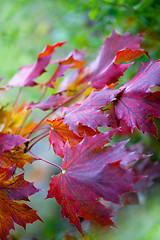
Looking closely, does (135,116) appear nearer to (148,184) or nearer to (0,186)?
(0,186)

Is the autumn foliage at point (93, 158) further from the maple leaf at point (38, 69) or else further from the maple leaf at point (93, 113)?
the maple leaf at point (38, 69)

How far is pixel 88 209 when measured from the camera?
17.2 inches

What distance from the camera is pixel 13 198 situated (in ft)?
1.54

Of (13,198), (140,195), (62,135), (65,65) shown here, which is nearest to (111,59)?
(65,65)

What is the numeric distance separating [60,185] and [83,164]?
0.07 m

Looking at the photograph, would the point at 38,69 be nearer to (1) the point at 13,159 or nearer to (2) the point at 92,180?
(1) the point at 13,159

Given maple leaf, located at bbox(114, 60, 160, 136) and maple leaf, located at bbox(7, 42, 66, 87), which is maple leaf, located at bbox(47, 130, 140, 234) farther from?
maple leaf, located at bbox(7, 42, 66, 87)

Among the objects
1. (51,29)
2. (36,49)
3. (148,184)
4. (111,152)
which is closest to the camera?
(111,152)

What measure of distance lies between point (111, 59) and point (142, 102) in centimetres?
22

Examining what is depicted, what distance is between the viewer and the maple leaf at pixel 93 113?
0.46m

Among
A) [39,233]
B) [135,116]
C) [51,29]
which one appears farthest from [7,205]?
[51,29]

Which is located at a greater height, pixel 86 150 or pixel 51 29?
pixel 86 150

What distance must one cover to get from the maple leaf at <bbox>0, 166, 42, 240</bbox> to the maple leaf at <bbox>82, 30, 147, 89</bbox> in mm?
307

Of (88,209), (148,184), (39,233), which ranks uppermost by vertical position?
(88,209)
